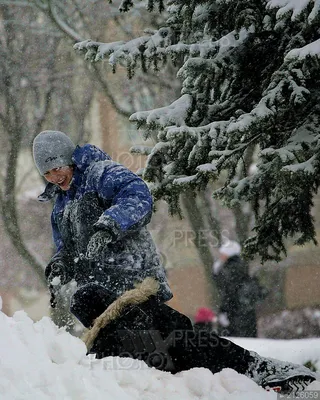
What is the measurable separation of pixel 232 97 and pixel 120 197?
2.23 m

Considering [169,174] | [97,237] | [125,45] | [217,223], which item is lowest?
[97,237]

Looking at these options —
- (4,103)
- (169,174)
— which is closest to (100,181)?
(169,174)

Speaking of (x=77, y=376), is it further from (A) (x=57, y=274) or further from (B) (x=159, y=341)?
(A) (x=57, y=274)

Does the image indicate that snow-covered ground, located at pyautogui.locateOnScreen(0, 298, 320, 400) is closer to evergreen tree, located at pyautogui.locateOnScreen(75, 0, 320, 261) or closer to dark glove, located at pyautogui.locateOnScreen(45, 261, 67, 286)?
dark glove, located at pyautogui.locateOnScreen(45, 261, 67, 286)

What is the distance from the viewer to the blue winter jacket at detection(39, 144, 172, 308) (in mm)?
3988

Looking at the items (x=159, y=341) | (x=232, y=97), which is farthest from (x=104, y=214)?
(x=232, y=97)

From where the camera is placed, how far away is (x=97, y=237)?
149 inches

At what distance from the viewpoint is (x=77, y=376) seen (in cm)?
314

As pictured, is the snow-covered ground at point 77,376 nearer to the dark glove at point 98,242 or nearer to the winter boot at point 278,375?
the winter boot at point 278,375

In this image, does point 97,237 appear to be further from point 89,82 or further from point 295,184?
point 89,82

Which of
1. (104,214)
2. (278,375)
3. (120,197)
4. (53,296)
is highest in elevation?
(120,197)

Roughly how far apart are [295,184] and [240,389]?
1.90 metres

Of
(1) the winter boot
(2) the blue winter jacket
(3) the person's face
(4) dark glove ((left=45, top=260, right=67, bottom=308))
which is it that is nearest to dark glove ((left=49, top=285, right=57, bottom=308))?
(4) dark glove ((left=45, top=260, right=67, bottom=308))

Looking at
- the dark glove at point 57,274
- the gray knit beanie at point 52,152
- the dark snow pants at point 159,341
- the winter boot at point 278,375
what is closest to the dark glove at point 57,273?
the dark glove at point 57,274
